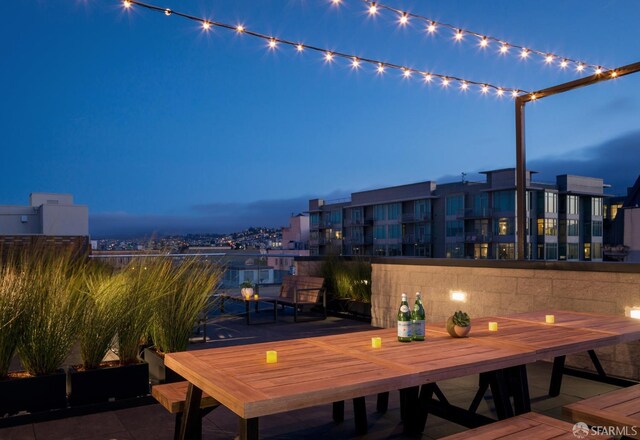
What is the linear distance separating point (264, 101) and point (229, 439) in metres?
25.3

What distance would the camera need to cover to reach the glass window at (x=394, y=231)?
50719mm

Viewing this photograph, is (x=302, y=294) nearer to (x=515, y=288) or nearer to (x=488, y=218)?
(x=515, y=288)

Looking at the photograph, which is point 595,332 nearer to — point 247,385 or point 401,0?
point 247,385

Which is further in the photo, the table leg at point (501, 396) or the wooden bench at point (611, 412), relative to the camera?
the table leg at point (501, 396)

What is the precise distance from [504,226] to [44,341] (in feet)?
149

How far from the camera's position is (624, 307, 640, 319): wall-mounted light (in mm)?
4000

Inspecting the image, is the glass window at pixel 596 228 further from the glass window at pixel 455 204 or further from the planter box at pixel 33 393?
the planter box at pixel 33 393

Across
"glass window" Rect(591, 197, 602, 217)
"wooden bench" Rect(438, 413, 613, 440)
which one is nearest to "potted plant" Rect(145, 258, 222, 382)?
"wooden bench" Rect(438, 413, 613, 440)

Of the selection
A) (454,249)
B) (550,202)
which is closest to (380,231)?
(454,249)

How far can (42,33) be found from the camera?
16719mm

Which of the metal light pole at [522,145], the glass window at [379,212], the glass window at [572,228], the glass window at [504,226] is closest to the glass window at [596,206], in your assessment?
the glass window at [572,228]

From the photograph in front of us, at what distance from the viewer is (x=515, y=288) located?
5332 millimetres

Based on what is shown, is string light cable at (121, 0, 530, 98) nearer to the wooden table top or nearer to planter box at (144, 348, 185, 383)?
planter box at (144, 348, 185, 383)

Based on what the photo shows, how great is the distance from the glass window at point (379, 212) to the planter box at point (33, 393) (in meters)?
49.3
